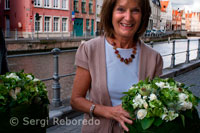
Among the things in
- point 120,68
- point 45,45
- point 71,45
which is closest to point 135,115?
point 120,68

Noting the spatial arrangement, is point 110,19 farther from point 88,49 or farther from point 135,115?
point 135,115

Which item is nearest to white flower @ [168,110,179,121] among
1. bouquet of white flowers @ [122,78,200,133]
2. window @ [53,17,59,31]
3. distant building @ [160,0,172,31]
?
bouquet of white flowers @ [122,78,200,133]

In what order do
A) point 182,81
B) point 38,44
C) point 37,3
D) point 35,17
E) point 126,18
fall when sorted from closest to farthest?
point 126,18
point 182,81
point 38,44
point 35,17
point 37,3

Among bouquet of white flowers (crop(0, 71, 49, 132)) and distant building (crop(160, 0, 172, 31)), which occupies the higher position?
distant building (crop(160, 0, 172, 31))

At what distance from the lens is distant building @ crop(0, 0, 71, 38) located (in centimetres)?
3169

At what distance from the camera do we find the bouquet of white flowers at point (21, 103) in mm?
1080

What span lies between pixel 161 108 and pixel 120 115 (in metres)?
0.24

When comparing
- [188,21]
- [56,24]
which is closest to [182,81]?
[56,24]

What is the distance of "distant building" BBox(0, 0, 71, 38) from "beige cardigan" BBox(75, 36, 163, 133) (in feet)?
90.3

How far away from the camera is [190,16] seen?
123 meters

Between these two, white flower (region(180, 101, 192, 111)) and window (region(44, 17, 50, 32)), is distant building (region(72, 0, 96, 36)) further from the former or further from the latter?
white flower (region(180, 101, 192, 111))

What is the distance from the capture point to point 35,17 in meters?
31.4

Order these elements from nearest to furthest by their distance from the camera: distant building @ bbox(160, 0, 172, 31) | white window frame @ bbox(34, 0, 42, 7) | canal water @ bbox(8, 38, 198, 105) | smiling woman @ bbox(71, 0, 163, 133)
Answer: smiling woman @ bbox(71, 0, 163, 133) < canal water @ bbox(8, 38, 198, 105) < white window frame @ bbox(34, 0, 42, 7) < distant building @ bbox(160, 0, 172, 31)

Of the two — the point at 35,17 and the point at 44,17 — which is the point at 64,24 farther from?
the point at 35,17
